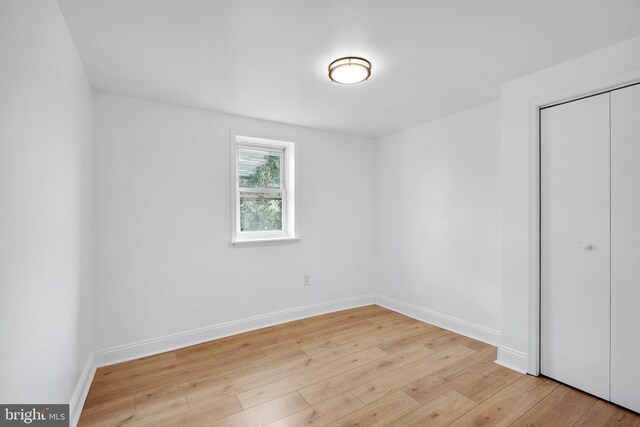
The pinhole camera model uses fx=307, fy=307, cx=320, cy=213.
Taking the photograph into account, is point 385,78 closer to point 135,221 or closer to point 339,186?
point 339,186

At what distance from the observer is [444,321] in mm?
3498

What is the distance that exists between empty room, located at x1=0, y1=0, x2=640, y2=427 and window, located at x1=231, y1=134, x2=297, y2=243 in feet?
0.09

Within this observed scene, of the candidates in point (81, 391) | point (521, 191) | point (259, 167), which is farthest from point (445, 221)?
point (81, 391)

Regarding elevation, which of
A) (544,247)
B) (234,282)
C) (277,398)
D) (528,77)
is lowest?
(277,398)

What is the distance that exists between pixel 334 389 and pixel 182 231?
2.02 metres

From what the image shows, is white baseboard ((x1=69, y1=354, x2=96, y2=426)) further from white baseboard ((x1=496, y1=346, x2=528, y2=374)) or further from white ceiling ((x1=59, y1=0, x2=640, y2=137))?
white baseboard ((x1=496, y1=346, x2=528, y2=374))

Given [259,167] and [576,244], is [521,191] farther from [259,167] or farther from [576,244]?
[259,167]

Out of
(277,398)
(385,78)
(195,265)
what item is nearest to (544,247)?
(385,78)

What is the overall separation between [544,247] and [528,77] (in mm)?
1366

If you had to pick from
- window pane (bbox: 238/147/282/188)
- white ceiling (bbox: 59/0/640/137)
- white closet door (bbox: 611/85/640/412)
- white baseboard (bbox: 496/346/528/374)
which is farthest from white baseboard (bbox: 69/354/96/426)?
white closet door (bbox: 611/85/640/412)

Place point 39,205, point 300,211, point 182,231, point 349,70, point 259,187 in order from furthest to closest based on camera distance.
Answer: point 300,211, point 259,187, point 182,231, point 349,70, point 39,205

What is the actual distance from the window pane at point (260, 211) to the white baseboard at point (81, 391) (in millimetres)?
1794

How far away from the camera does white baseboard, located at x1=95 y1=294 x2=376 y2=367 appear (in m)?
2.73

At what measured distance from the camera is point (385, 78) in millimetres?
2506
